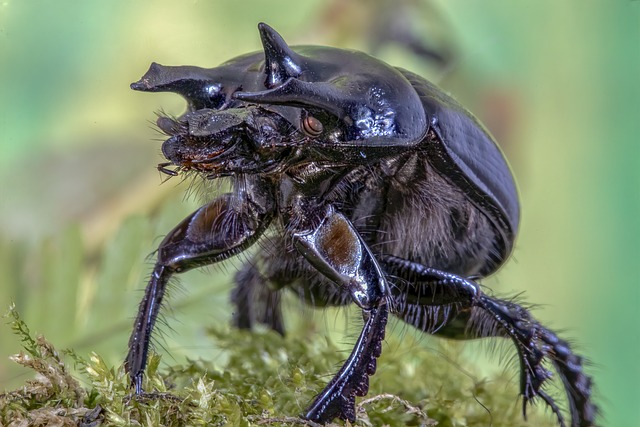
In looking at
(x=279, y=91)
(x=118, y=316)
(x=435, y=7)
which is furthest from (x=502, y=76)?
(x=279, y=91)

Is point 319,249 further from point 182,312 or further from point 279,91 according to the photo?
point 182,312

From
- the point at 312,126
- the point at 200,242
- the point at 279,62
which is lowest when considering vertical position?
the point at 200,242

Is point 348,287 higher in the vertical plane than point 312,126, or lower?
lower

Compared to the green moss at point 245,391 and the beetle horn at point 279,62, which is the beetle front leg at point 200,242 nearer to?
the green moss at point 245,391

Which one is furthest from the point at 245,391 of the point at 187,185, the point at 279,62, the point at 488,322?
the point at 279,62

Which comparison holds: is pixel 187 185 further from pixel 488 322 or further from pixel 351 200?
pixel 488 322

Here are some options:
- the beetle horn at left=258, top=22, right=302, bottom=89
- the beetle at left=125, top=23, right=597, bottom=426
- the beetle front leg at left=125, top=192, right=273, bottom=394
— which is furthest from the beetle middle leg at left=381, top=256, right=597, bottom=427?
the beetle horn at left=258, top=22, right=302, bottom=89

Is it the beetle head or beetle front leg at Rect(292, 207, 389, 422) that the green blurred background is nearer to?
the beetle head
